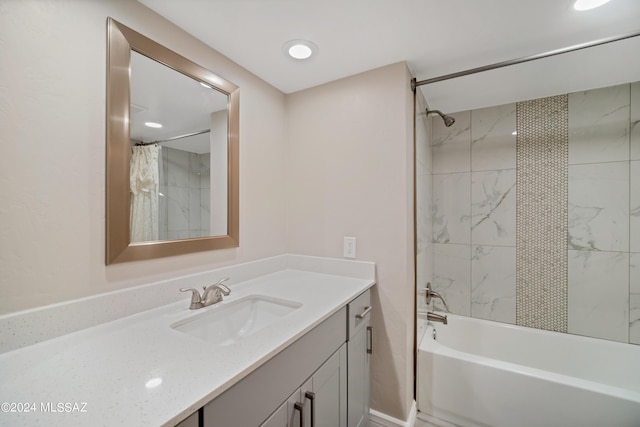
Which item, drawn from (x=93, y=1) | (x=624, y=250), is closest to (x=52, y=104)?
(x=93, y=1)

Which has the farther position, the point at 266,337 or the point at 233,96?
the point at 233,96

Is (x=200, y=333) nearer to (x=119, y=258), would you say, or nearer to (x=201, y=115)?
(x=119, y=258)

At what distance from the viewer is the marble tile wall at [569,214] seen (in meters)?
1.85

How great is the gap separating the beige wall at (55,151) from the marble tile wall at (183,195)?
193 mm

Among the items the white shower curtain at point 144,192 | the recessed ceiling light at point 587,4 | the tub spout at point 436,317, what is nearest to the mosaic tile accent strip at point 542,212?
the tub spout at point 436,317

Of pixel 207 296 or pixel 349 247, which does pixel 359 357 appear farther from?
pixel 207 296

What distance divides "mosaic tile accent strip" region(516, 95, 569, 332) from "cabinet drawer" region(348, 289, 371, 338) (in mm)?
1485

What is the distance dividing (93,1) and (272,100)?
100 cm

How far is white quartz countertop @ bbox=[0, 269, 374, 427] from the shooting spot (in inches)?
21.1

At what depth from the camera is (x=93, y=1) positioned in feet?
3.15

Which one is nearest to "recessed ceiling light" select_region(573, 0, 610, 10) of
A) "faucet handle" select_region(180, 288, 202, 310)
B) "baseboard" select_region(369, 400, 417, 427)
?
"faucet handle" select_region(180, 288, 202, 310)

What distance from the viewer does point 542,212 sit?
6.82 feet

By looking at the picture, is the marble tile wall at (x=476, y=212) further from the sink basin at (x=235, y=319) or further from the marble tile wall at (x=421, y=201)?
the sink basin at (x=235, y=319)

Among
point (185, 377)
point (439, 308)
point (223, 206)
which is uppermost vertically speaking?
point (223, 206)
